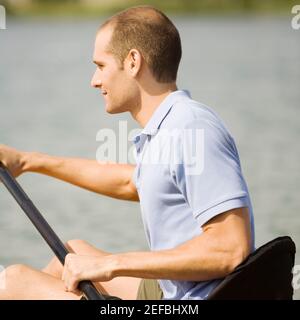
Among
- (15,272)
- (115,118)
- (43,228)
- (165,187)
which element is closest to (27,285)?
(15,272)

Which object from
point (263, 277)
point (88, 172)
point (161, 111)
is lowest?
point (263, 277)

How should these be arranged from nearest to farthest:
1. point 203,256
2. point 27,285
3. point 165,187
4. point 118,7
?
point 203,256, point 165,187, point 27,285, point 118,7

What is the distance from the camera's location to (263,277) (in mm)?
2764

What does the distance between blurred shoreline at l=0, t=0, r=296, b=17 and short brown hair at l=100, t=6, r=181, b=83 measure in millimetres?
35064

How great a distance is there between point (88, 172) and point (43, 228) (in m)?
0.63

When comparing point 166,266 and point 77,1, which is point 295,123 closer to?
point 166,266

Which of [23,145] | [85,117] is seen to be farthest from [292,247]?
[85,117]

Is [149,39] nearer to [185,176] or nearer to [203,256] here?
[185,176]

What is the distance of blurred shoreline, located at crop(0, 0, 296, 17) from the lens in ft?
129

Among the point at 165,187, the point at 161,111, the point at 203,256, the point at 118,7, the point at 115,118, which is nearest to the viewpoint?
the point at 203,256

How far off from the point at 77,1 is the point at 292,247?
41841 mm

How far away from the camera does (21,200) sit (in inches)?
126

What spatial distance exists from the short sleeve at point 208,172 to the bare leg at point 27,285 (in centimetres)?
54

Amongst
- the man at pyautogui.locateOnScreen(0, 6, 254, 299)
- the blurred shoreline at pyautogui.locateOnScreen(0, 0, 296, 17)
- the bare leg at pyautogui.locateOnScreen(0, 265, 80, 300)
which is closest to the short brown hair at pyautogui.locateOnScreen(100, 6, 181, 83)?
the man at pyautogui.locateOnScreen(0, 6, 254, 299)
